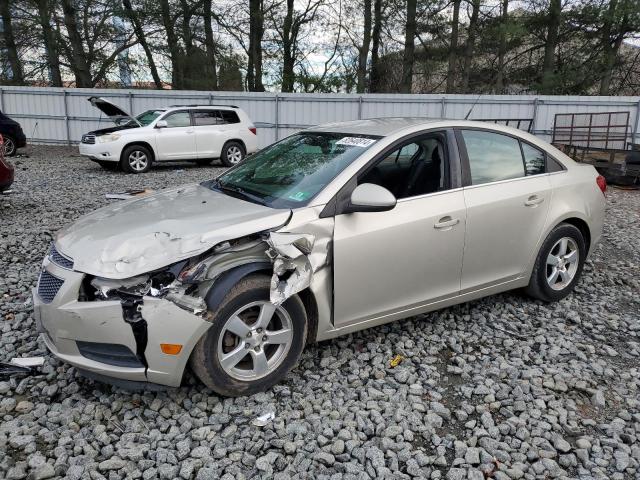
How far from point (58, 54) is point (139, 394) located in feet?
73.9

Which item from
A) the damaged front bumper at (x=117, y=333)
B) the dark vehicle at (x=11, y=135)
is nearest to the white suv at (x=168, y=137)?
the dark vehicle at (x=11, y=135)

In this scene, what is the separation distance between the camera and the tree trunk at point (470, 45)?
20566 mm

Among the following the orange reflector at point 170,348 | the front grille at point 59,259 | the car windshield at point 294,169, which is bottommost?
the orange reflector at point 170,348

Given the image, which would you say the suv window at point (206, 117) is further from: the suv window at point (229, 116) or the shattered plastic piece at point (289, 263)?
the shattered plastic piece at point (289, 263)

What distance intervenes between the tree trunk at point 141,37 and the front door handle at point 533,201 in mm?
21193

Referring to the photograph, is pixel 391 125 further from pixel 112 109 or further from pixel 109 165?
pixel 109 165

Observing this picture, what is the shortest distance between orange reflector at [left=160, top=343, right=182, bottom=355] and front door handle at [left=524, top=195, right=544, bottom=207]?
9.30 feet

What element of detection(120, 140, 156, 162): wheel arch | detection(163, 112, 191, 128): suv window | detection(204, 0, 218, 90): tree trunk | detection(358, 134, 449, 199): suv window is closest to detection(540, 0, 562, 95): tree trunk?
detection(204, 0, 218, 90): tree trunk

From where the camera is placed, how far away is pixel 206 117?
44.0ft

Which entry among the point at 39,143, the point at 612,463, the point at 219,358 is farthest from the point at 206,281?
the point at 39,143

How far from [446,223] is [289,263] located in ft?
4.10

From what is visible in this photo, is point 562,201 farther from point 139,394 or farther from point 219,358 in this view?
point 139,394

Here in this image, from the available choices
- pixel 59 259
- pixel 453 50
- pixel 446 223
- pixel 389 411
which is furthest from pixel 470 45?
pixel 59 259

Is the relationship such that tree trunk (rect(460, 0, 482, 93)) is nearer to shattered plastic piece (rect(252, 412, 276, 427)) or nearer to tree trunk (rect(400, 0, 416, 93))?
tree trunk (rect(400, 0, 416, 93))
